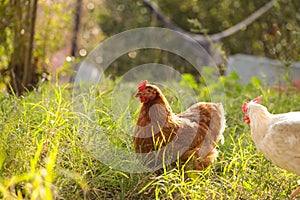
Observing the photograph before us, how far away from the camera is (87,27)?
27.6 feet

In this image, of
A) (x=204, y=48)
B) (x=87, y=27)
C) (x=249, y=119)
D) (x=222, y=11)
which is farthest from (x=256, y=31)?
(x=249, y=119)

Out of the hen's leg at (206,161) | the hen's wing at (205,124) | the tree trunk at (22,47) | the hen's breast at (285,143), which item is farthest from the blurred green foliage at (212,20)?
the hen's breast at (285,143)

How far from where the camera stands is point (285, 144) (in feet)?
9.26

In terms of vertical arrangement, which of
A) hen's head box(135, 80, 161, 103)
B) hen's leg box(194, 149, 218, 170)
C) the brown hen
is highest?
hen's head box(135, 80, 161, 103)

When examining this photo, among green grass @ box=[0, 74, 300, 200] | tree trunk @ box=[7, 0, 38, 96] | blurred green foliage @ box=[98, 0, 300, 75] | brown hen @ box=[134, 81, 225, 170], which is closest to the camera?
green grass @ box=[0, 74, 300, 200]

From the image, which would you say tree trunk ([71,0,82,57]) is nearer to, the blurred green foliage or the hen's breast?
the blurred green foliage

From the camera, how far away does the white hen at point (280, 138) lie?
281cm

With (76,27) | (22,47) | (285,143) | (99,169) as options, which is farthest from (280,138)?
(76,27)

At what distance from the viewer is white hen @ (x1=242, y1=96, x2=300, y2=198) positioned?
2.81 meters

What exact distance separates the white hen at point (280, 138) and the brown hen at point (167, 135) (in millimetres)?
373

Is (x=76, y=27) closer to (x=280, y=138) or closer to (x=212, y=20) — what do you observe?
(x=280, y=138)

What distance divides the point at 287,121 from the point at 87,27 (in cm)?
594

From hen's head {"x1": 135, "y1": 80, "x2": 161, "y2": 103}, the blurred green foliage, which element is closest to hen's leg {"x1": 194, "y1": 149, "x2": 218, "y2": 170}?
hen's head {"x1": 135, "y1": 80, "x2": 161, "y2": 103}

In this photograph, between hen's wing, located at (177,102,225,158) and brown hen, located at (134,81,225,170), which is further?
hen's wing, located at (177,102,225,158)
